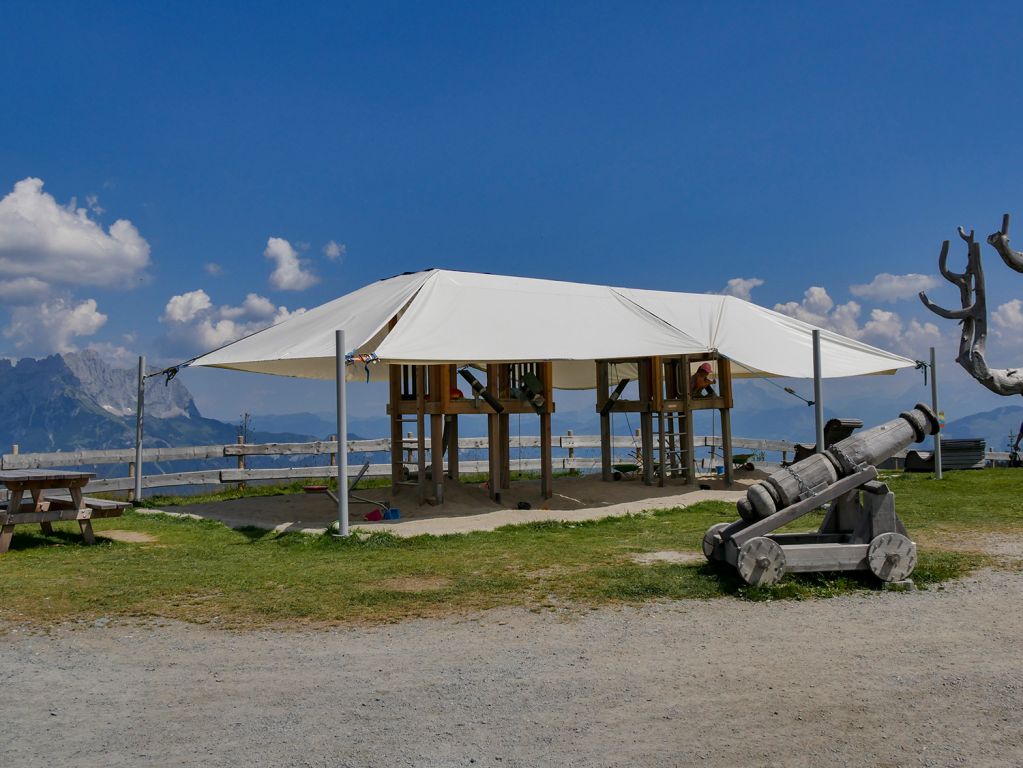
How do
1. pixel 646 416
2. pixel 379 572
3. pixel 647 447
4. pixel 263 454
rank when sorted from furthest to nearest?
pixel 263 454 < pixel 646 416 < pixel 647 447 < pixel 379 572

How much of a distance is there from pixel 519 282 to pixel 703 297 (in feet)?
15.1

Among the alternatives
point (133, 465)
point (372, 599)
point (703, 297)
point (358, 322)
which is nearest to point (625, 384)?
point (703, 297)

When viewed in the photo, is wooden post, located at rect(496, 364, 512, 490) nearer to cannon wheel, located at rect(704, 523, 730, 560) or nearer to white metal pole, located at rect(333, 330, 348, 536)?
white metal pole, located at rect(333, 330, 348, 536)

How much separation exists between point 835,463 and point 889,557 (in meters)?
0.82

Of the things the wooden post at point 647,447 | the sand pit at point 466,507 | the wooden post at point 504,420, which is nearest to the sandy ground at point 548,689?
the sand pit at point 466,507

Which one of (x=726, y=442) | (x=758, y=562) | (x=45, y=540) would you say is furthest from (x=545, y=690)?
(x=726, y=442)

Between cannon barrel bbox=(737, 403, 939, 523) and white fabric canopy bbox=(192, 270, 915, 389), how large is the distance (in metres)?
5.12

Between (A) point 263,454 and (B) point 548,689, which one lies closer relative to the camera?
→ (B) point 548,689

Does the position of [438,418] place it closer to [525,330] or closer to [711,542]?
[525,330]

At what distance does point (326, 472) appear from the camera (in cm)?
1758

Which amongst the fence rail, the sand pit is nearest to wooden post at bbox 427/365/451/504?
the sand pit

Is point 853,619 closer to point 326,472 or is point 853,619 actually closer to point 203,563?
point 203,563

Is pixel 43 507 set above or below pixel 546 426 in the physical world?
below

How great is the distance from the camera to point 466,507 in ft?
40.8
